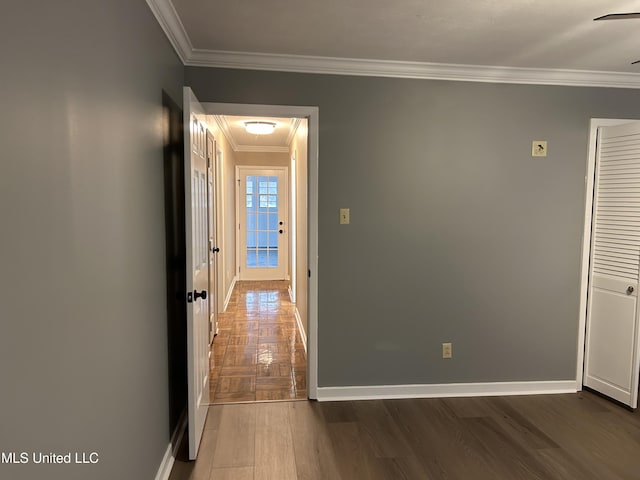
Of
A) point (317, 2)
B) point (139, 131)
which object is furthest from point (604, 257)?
point (139, 131)

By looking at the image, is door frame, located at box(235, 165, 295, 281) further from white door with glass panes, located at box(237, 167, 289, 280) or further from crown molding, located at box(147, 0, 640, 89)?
crown molding, located at box(147, 0, 640, 89)

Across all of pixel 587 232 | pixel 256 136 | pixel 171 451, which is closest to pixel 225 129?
pixel 256 136

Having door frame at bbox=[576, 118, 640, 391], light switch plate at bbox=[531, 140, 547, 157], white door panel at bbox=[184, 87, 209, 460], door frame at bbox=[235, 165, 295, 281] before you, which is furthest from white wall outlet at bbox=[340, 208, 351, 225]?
door frame at bbox=[235, 165, 295, 281]

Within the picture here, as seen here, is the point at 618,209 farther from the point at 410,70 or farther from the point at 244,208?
the point at 244,208

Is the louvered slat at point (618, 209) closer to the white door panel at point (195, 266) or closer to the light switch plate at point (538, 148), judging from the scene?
the light switch plate at point (538, 148)

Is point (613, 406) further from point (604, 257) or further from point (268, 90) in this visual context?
point (268, 90)

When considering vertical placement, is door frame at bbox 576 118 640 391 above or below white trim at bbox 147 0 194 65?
below

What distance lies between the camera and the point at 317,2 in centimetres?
202

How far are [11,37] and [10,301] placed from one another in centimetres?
56

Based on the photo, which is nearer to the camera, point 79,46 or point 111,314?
point 79,46

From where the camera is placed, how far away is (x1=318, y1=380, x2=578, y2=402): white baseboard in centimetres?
303

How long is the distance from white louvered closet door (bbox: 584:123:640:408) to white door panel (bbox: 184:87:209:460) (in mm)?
2945

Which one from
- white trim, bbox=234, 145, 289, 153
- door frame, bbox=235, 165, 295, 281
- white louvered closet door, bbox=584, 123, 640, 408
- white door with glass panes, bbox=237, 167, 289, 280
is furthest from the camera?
white door with glass panes, bbox=237, 167, 289, 280

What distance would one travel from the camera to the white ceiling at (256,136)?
475cm
